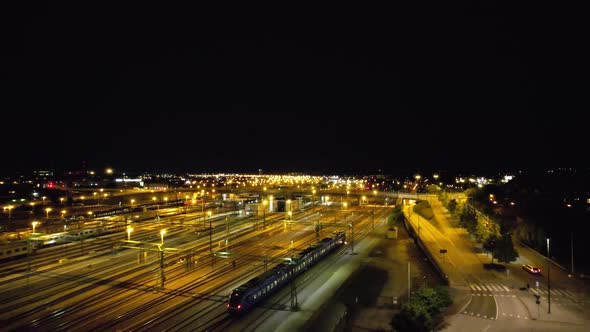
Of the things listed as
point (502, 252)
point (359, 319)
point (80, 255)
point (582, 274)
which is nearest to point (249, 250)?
point (80, 255)

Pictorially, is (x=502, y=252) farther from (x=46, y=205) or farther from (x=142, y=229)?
(x=46, y=205)

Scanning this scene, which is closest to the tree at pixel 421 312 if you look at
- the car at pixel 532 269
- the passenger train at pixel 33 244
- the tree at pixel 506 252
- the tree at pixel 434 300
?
the tree at pixel 434 300

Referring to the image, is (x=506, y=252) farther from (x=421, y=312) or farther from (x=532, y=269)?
(x=421, y=312)

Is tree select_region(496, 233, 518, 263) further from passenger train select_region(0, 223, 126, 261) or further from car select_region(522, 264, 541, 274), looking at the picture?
passenger train select_region(0, 223, 126, 261)

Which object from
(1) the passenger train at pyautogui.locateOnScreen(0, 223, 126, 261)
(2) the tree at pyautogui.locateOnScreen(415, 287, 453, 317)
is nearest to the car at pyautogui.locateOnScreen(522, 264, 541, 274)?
(2) the tree at pyautogui.locateOnScreen(415, 287, 453, 317)

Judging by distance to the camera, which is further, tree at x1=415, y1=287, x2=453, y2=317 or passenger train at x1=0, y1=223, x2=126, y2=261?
passenger train at x1=0, y1=223, x2=126, y2=261

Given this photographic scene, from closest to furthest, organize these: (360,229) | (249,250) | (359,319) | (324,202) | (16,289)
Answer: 1. (359,319)
2. (16,289)
3. (249,250)
4. (360,229)
5. (324,202)

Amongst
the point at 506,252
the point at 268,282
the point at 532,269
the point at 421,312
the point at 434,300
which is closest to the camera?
the point at 421,312

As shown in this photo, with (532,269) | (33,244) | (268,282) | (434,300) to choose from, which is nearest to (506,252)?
(532,269)
